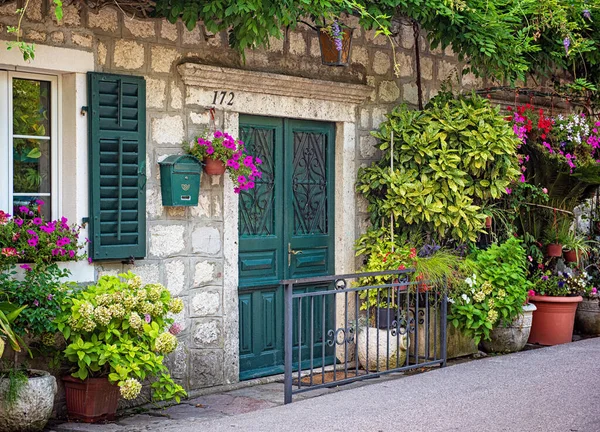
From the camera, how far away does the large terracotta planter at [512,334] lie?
8.79m

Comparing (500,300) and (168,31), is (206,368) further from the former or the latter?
(500,300)

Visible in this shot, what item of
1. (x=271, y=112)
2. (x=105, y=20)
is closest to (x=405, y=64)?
(x=271, y=112)

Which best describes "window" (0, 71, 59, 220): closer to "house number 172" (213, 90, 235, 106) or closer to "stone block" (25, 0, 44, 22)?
"stone block" (25, 0, 44, 22)

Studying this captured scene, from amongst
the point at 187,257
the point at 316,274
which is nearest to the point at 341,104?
the point at 316,274

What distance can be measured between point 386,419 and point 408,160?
3135mm

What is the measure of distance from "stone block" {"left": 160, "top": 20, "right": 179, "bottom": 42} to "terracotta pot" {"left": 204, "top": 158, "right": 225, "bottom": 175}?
0.97 metres

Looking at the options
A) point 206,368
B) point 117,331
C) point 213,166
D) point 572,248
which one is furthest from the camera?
point 572,248

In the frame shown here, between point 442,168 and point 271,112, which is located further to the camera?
point 442,168

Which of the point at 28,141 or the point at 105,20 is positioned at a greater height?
the point at 105,20

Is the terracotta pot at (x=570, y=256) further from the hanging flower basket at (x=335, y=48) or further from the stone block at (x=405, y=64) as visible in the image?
the hanging flower basket at (x=335, y=48)

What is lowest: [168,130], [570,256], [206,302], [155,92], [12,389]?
[12,389]

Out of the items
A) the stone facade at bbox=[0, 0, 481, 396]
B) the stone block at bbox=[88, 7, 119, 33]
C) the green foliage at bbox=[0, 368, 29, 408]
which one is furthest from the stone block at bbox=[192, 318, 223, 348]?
the stone block at bbox=[88, 7, 119, 33]

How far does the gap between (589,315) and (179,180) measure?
537cm

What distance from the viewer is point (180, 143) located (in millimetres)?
7129
